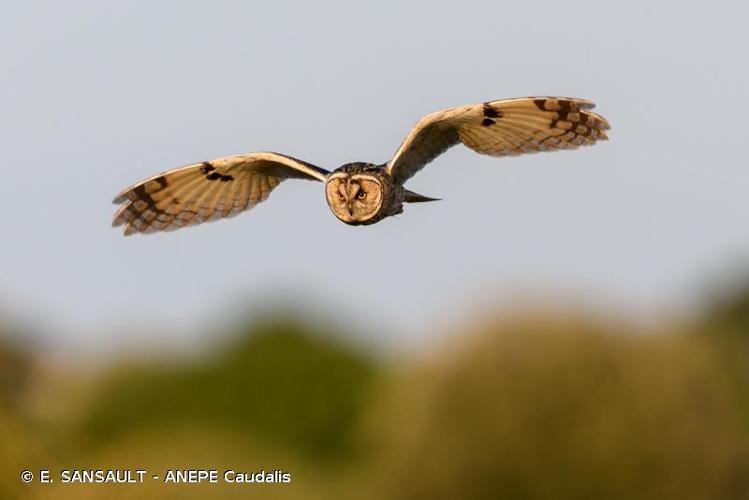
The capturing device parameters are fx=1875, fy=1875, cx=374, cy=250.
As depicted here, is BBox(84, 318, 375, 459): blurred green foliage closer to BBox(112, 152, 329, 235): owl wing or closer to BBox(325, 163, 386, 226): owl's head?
BBox(112, 152, 329, 235): owl wing

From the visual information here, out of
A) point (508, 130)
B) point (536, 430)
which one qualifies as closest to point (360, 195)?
point (508, 130)

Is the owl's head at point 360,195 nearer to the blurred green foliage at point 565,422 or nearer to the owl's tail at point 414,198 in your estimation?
the owl's tail at point 414,198

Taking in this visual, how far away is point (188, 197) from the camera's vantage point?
660 inches

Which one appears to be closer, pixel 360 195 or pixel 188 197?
pixel 360 195

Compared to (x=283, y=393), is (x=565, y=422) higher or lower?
higher

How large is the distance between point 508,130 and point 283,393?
42510mm

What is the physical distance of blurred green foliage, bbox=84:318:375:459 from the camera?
56250 mm

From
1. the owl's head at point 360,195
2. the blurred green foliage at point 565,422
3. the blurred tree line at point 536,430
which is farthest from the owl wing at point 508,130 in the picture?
the blurred green foliage at point 565,422

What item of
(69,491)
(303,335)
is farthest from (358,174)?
(303,335)

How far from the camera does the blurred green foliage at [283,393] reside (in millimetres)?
56250

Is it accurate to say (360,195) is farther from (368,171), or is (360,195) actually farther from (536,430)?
(536,430)

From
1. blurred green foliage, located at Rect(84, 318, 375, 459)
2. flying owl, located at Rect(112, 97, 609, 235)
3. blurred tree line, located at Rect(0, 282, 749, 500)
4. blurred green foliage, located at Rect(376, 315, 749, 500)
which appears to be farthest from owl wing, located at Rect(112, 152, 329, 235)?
blurred green foliage, located at Rect(84, 318, 375, 459)

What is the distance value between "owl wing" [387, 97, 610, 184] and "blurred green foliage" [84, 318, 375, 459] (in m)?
40.5

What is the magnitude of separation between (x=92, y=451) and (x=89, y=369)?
10239 mm
